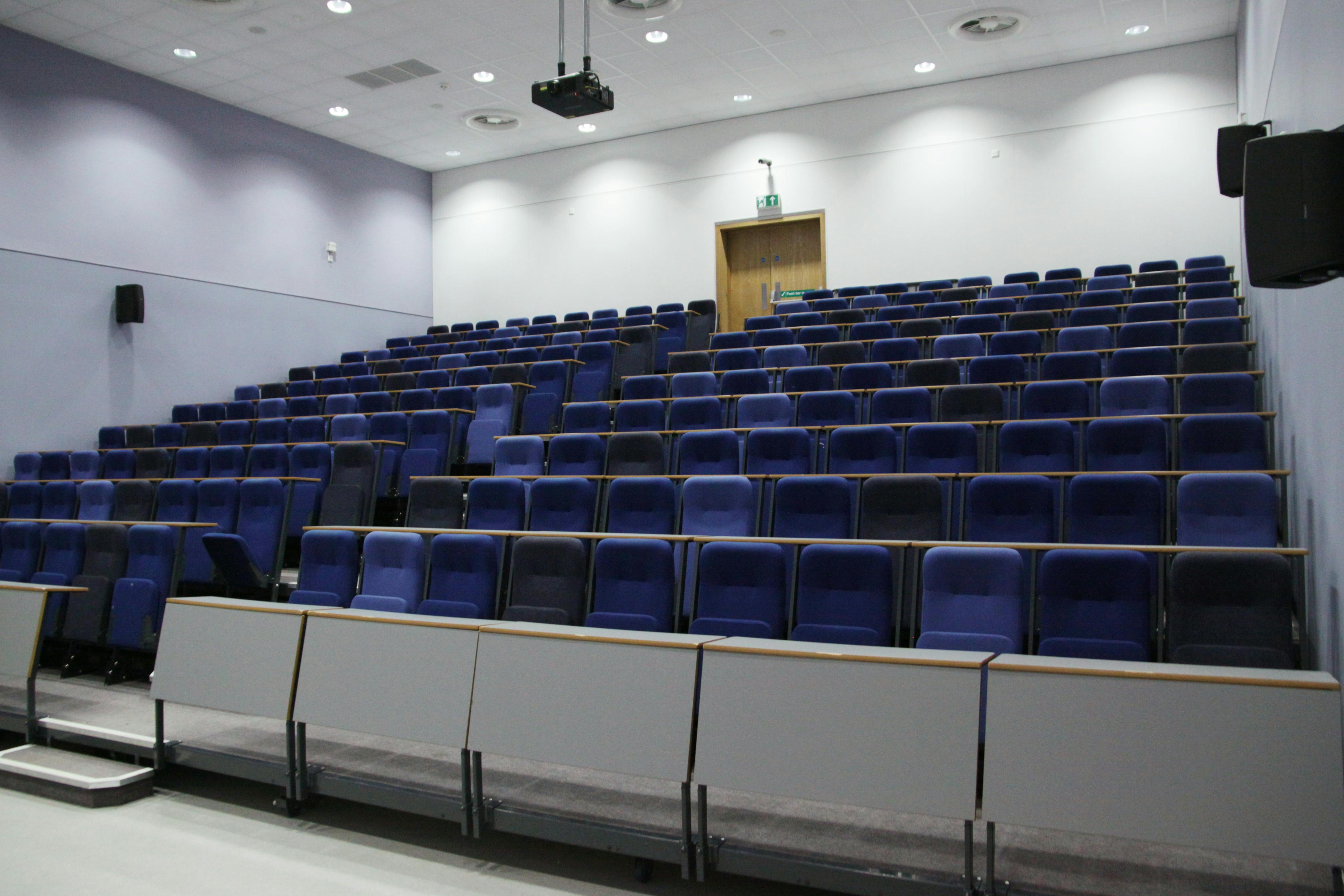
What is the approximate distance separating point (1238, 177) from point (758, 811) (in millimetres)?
2782

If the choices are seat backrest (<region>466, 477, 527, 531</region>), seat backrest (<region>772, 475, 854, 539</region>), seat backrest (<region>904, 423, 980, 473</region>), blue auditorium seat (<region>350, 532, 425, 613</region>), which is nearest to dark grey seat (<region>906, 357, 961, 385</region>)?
seat backrest (<region>904, 423, 980, 473</region>)

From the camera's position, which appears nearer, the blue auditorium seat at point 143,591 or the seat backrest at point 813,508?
the seat backrest at point 813,508

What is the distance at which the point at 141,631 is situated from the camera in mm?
3631

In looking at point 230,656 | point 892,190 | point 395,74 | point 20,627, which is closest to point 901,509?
point 230,656

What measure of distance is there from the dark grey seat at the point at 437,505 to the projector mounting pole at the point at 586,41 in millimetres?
2544

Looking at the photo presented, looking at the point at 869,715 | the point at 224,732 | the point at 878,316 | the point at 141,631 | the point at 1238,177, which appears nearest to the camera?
the point at 869,715

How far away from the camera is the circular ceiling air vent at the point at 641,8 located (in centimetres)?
634

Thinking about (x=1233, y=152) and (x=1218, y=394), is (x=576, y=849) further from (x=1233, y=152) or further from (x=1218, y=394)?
(x=1233, y=152)

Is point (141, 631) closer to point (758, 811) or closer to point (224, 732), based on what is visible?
point (224, 732)

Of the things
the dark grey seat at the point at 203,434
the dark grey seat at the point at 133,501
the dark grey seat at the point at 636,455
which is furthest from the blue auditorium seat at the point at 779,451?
the dark grey seat at the point at 203,434

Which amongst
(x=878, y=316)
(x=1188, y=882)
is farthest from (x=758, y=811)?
(x=878, y=316)

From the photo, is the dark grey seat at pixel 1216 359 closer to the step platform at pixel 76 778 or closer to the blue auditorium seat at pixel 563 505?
the blue auditorium seat at pixel 563 505

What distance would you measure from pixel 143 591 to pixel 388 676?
1.90m

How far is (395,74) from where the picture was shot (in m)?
7.52
